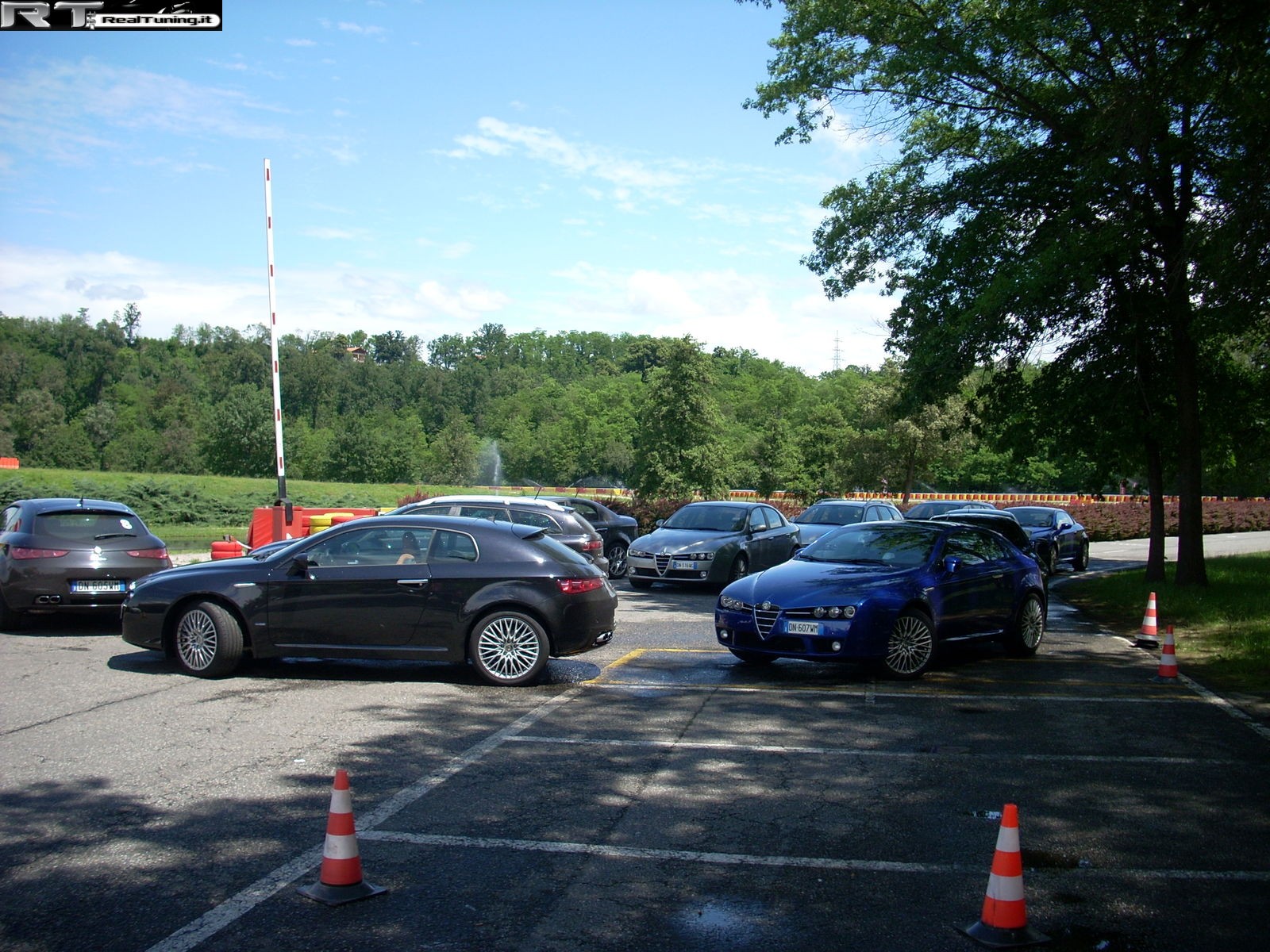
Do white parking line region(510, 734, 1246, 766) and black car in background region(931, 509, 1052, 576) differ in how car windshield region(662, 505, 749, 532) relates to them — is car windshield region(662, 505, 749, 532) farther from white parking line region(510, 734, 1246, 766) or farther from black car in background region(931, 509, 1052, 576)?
white parking line region(510, 734, 1246, 766)

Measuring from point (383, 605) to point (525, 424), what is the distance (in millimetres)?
78773

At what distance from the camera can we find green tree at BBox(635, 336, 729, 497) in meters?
42.8

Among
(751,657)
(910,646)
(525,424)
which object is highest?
(525,424)

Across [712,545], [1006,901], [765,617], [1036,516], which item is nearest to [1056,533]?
[1036,516]

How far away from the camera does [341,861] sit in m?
4.70

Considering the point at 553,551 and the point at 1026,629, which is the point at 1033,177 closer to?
the point at 1026,629

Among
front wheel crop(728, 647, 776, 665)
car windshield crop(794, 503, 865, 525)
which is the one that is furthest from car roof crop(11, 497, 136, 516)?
car windshield crop(794, 503, 865, 525)

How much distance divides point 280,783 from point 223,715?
7.02 ft

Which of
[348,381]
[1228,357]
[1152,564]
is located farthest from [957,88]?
[348,381]

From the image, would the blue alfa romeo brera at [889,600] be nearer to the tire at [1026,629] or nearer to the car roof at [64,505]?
the tire at [1026,629]

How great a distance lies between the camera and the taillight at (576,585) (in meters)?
9.98

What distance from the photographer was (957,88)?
61.0 ft

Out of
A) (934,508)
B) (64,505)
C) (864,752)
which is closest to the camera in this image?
(864,752)

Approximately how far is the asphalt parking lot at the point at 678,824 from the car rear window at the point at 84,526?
3575mm
